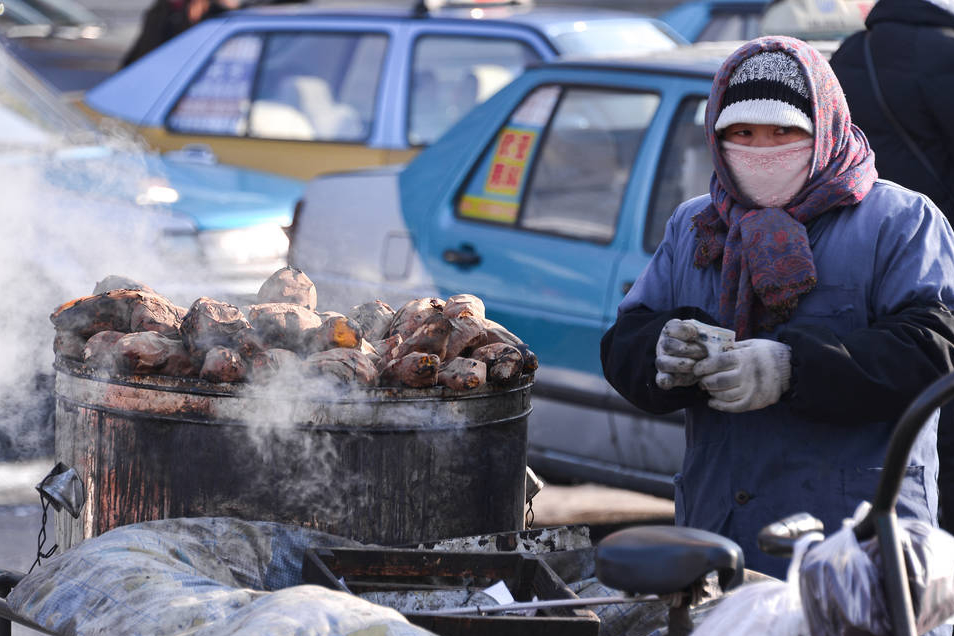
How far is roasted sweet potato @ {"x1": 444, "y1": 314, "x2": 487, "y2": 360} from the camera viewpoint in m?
3.08

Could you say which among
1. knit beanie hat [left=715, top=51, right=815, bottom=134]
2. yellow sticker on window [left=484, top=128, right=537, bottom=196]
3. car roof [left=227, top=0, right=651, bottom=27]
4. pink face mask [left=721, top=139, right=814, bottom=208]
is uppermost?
car roof [left=227, top=0, right=651, bottom=27]

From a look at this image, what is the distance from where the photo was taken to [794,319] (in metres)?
2.67

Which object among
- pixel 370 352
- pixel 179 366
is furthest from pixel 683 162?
pixel 179 366

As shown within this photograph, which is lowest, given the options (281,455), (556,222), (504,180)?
(281,455)

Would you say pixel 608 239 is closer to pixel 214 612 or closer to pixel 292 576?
pixel 292 576

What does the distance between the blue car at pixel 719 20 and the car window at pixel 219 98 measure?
428 cm

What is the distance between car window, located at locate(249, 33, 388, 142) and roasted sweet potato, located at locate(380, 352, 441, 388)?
5236 mm

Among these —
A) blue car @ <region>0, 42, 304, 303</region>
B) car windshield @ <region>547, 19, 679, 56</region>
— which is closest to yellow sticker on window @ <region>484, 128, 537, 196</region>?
blue car @ <region>0, 42, 304, 303</region>

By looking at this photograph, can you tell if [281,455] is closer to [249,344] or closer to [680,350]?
[249,344]

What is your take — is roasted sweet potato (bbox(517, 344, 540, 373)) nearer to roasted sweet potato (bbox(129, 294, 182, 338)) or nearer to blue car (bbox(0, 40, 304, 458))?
roasted sweet potato (bbox(129, 294, 182, 338))

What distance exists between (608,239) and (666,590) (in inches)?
133

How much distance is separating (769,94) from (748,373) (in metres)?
0.61

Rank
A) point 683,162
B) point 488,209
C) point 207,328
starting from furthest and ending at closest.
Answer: point 488,209 < point 683,162 < point 207,328

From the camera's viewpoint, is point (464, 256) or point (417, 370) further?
point (464, 256)
